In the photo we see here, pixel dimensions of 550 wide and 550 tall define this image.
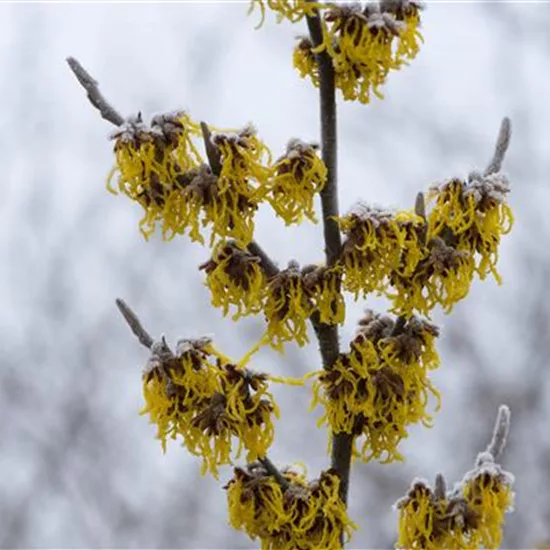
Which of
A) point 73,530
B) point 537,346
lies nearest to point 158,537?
point 73,530

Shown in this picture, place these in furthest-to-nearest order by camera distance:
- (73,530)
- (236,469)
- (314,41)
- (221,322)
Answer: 1. (221,322)
2. (73,530)
3. (236,469)
4. (314,41)

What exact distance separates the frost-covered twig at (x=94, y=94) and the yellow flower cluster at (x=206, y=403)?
1.39 feet

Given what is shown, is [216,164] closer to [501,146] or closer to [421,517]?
[501,146]

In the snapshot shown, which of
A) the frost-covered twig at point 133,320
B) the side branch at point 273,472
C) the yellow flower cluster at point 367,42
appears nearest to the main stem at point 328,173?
the yellow flower cluster at point 367,42

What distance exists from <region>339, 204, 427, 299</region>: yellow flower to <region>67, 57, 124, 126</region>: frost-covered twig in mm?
454

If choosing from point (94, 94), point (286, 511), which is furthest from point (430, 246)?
point (94, 94)

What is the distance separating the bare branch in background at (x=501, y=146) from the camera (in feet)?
8.45

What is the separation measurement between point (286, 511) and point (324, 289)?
1.43 ft

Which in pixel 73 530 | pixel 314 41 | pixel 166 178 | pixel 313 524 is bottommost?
pixel 313 524

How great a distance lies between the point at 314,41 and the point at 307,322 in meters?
0.54

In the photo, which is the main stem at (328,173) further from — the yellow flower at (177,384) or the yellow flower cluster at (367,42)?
the yellow flower at (177,384)

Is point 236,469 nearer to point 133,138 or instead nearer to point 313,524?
point 313,524

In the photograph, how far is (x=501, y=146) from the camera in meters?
2.59

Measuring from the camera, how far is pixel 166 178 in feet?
8.01
